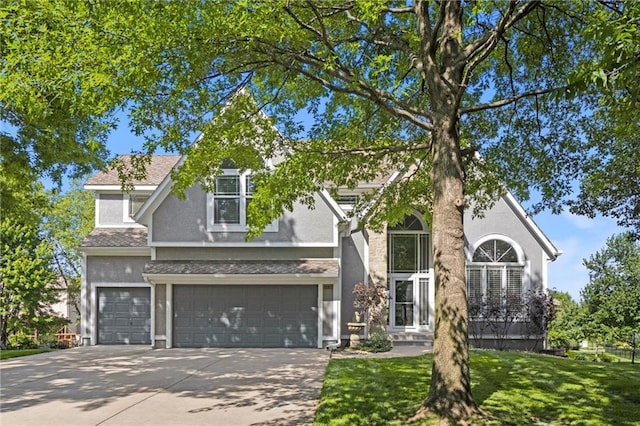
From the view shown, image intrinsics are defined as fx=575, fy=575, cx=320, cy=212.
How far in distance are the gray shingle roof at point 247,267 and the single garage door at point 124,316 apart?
2.27 meters

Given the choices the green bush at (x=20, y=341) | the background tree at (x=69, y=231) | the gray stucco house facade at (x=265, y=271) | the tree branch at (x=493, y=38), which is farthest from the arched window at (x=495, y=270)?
Answer: the background tree at (x=69, y=231)

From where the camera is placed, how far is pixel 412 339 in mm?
19672

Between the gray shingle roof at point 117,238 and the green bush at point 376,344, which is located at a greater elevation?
the gray shingle roof at point 117,238

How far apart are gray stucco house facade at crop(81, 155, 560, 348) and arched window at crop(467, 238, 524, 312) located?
0.04m

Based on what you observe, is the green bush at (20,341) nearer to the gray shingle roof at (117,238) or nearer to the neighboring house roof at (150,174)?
the gray shingle roof at (117,238)

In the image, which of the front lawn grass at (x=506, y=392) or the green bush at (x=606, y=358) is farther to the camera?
the green bush at (x=606, y=358)

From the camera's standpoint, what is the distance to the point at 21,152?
1585 centimetres

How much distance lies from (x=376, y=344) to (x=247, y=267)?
478 cm

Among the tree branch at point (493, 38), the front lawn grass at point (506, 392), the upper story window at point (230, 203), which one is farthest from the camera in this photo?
the upper story window at point (230, 203)

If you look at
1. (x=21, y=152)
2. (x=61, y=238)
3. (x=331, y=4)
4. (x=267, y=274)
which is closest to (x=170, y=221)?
(x=267, y=274)

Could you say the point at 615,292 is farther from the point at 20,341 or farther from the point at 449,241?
the point at 20,341

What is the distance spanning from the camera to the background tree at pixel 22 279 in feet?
85.0

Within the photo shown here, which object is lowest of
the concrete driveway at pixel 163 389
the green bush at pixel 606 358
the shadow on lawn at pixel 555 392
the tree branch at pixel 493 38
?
the green bush at pixel 606 358

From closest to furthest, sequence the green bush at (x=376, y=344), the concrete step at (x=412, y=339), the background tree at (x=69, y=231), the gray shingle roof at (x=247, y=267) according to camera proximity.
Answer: the green bush at (x=376, y=344) < the gray shingle roof at (x=247, y=267) < the concrete step at (x=412, y=339) < the background tree at (x=69, y=231)
